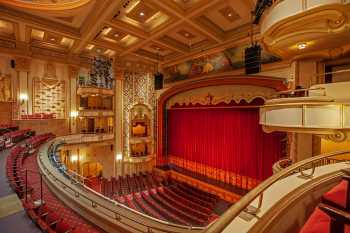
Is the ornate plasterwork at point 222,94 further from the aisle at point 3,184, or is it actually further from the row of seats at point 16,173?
the aisle at point 3,184

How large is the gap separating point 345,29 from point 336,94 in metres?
1.37

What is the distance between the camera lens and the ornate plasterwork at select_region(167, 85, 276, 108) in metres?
7.24

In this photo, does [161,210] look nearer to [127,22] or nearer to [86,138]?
[86,138]

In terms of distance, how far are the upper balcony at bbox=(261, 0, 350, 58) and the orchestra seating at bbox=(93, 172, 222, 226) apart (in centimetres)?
582

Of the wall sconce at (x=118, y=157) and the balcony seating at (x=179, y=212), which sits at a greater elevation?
the wall sconce at (x=118, y=157)

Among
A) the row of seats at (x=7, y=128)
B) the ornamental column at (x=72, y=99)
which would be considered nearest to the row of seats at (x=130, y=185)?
the ornamental column at (x=72, y=99)

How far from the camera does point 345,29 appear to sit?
3.83m

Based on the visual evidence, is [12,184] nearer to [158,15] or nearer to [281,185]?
[281,185]

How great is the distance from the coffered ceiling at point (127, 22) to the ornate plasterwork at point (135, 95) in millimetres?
2621

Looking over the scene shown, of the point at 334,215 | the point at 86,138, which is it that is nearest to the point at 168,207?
the point at 86,138

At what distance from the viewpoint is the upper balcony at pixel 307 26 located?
3414 mm

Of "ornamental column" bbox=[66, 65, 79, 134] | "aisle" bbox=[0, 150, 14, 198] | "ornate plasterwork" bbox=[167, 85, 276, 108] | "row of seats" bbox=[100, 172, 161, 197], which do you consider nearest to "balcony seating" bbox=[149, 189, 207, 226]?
"row of seats" bbox=[100, 172, 161, 197]

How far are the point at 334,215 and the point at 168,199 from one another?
302 inches

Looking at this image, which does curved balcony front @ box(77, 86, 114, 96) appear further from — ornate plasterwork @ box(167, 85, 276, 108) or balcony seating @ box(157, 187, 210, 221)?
balcony seating @ box(157, 187, 210, 221)
